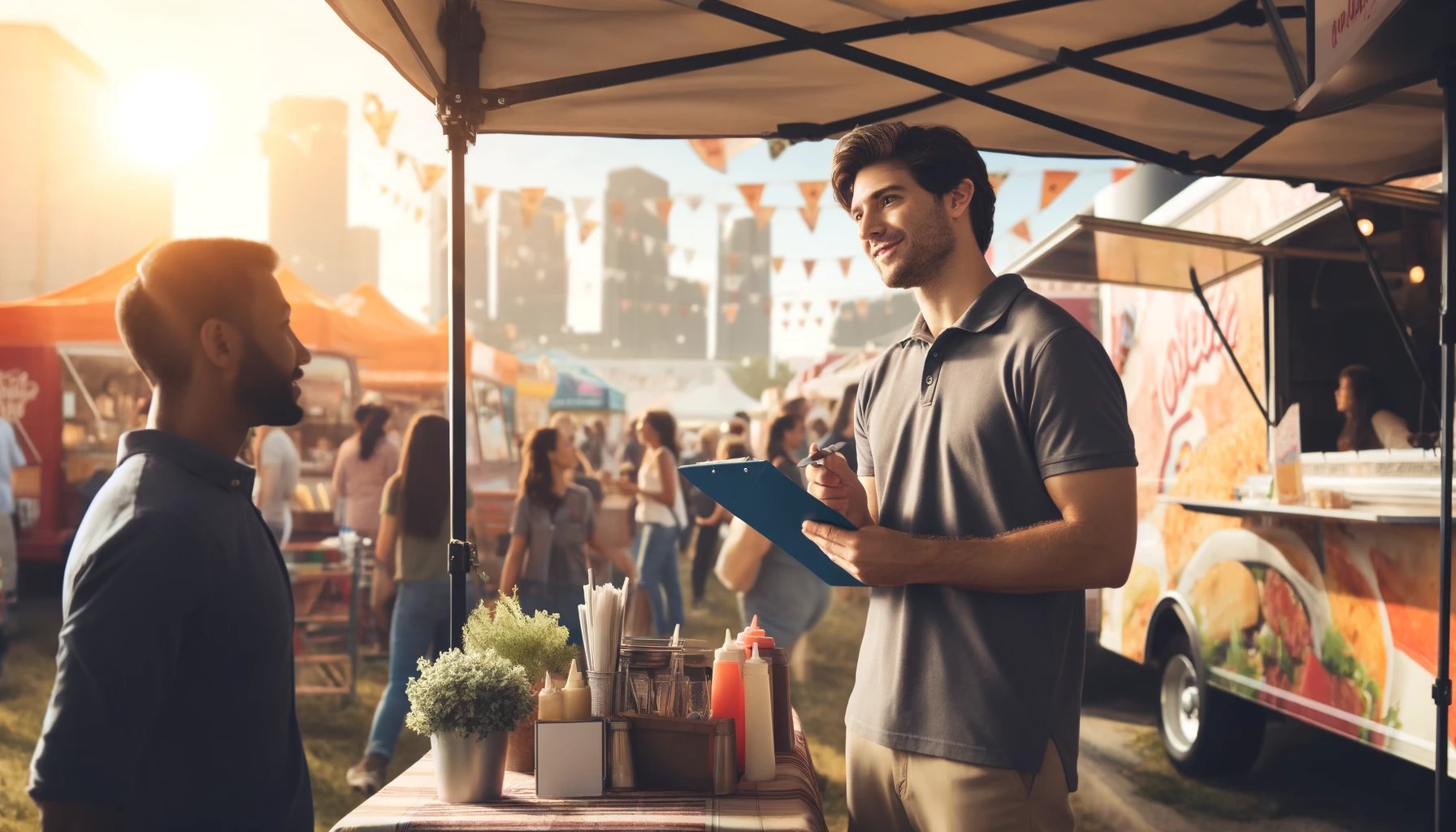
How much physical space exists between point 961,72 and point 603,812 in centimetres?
220

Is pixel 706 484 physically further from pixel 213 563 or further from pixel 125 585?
pixel 125 585

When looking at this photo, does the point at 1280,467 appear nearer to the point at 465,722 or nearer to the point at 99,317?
the point at 465,722

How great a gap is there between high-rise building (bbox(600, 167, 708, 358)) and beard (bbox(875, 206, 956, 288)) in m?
122

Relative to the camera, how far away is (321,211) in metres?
128

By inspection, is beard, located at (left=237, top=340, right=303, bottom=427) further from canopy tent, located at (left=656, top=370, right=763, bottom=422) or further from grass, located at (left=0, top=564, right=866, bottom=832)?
canopy tent, located at (left=656, top=370, right=763, bottom=422)

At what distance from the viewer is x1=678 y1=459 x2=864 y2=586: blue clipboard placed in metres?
1.81

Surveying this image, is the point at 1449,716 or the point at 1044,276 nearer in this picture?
the point at 1449,716

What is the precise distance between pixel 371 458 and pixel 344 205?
130 metres

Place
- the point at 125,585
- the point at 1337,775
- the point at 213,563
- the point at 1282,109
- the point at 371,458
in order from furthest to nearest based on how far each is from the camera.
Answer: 1. the point at 371,458
2. the point at 1337,775
3. the point at 1282,109
4. the point at 213,563
5. the point at 125,585

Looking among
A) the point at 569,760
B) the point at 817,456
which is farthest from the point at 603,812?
the point at 817,456

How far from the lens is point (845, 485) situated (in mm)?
1956

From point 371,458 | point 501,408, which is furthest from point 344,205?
point 371,458

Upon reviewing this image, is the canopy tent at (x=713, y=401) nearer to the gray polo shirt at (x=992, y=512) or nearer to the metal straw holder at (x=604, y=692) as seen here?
the metal straw holder at (x=604, y=692)

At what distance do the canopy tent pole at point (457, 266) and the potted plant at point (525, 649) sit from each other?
40 centimetres
